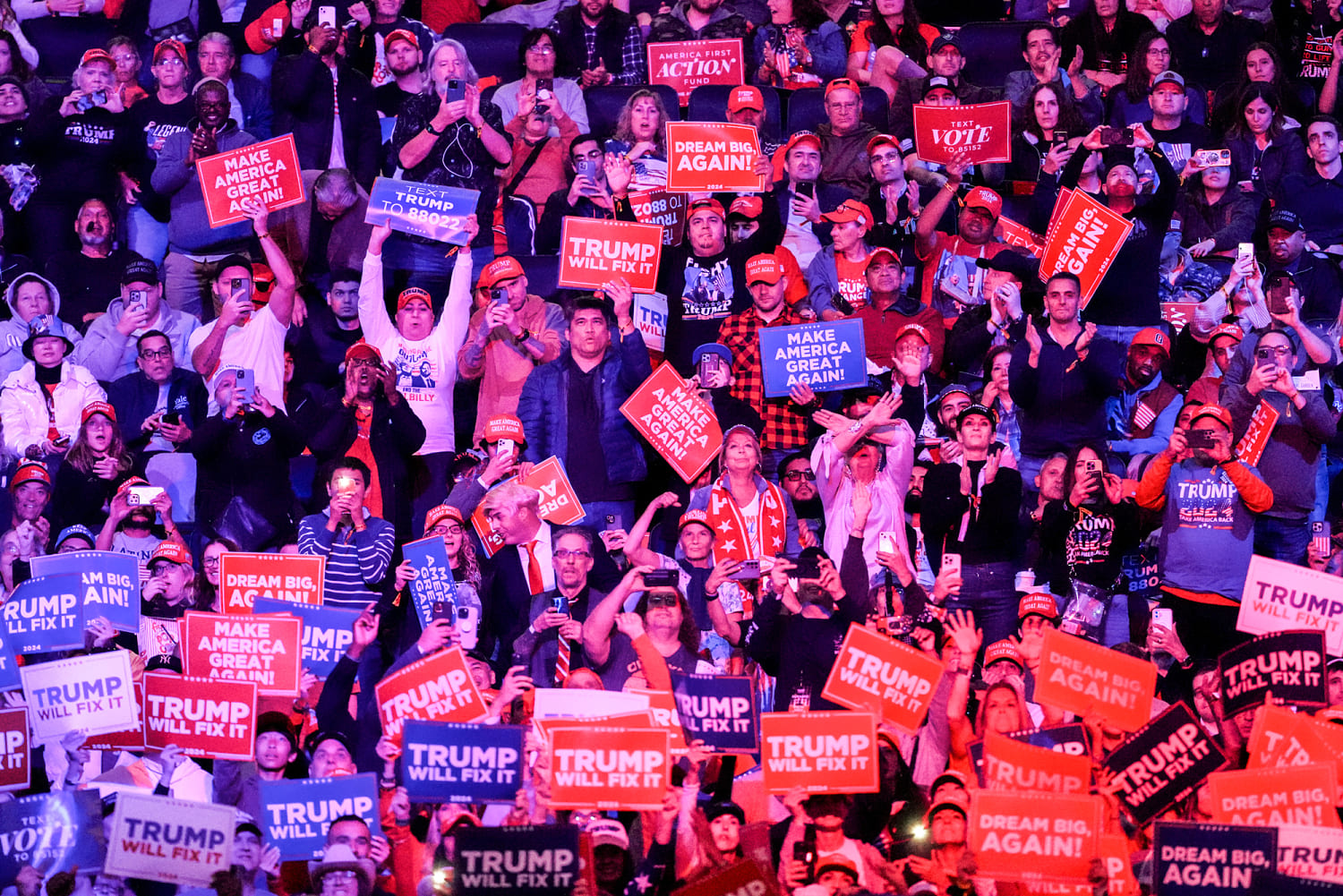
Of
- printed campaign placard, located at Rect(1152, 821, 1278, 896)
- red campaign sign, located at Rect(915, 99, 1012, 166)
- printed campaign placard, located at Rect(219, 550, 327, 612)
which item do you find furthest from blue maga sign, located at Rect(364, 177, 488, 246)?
printed campaign placard, located at Rect(1152, 821, 1278, 896)

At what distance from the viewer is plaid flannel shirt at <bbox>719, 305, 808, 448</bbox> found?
482 inches

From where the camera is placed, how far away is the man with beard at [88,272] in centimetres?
1308

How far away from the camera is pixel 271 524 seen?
12.0m

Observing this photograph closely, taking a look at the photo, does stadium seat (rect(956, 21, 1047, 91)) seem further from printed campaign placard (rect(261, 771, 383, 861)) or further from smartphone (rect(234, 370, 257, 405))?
printed campaign placard (rect(261, 771, 383, 861))

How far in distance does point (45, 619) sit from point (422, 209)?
3.00 metres

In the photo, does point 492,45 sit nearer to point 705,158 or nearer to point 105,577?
point 705,158

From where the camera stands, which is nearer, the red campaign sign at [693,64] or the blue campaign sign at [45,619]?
the blue campaign sign at [45,619]

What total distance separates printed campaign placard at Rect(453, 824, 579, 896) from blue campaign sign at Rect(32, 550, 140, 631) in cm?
258

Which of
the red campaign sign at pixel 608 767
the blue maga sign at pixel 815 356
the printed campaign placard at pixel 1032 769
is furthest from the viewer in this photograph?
the blue maga sign at pixel 815 356

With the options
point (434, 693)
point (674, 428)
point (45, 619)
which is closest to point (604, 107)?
point (674, 428)

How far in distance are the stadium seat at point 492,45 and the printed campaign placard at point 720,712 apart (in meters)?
5.03

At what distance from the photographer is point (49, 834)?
395 inches

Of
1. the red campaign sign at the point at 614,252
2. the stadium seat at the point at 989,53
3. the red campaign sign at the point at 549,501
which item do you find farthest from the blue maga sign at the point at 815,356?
the stadium seat at the point at 989,53

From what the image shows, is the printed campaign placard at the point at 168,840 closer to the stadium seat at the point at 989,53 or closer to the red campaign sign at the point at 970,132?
the red campaign sign at the point at 970,132
